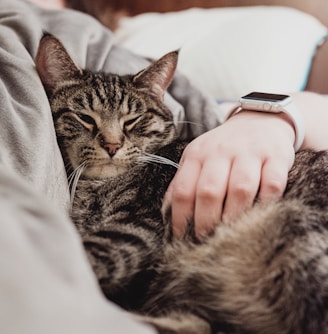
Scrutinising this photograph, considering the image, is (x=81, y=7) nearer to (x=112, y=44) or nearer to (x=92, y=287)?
(x=112, y=44)

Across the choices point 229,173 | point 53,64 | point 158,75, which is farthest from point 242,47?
point 229,173

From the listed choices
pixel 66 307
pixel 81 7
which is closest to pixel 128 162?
pixel 66 307

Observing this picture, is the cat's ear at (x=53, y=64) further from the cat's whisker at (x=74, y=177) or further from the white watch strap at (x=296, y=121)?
the white watch strap at (x=296, y=121)

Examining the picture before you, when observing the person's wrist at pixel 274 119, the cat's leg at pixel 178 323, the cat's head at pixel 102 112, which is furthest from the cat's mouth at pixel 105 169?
the cat's leg at pixel 178 323

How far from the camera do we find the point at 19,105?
906mm

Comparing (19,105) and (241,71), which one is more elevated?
(19,105)

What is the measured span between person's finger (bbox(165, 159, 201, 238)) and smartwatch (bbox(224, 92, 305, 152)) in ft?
0.73

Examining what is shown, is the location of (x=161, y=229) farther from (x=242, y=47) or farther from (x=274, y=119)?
(x=242, y=47)

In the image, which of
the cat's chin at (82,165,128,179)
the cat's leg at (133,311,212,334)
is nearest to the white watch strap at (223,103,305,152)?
the cat's chin at (82,165,128,179)

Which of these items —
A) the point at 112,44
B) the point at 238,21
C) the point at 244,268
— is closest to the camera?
the point at 244,268

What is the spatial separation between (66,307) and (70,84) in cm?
76

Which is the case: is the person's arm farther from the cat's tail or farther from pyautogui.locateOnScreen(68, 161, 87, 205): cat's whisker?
pyautogui.locateOnScreen(68, 161, 87, 205): cat's whisker

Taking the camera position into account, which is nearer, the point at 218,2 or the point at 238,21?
the point at 238,21

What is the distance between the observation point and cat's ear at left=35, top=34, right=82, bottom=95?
106cm
